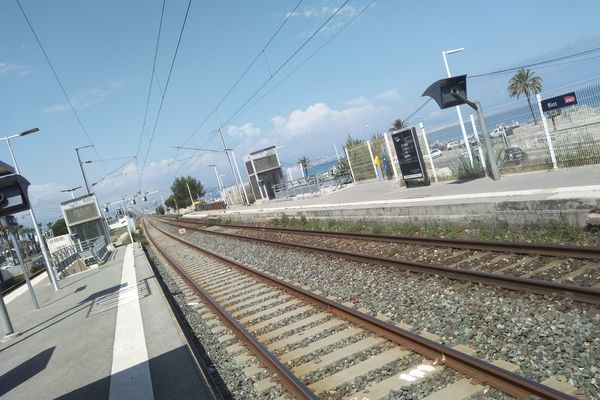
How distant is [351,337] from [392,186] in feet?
57.6

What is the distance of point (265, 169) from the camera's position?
47.0 m

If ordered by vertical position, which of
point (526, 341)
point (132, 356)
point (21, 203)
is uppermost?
point (21, 203)

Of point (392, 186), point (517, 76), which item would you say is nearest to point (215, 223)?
point (392, 186)

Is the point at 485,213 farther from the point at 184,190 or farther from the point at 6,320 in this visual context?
the point at 184,190

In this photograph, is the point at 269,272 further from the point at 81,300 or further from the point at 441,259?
the point at 81,300

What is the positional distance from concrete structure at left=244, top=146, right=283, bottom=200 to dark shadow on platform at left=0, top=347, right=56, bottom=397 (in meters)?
38.3

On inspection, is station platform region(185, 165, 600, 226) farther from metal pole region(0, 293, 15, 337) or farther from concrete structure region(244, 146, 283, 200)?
concrete structure region(244, 146, 283, 200)

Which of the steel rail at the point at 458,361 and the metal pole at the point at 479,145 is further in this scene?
the metal pole at the point at 479,145

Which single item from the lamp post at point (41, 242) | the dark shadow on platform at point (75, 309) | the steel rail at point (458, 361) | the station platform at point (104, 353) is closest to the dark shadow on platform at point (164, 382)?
the station platform at point (104, 353)

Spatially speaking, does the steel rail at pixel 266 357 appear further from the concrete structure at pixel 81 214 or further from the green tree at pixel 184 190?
the green tree at pixel 184 190

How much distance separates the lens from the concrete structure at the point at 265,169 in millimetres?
46969

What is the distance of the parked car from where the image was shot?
55.7ft

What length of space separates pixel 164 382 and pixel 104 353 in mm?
2472

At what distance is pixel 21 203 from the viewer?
39.4 ft
